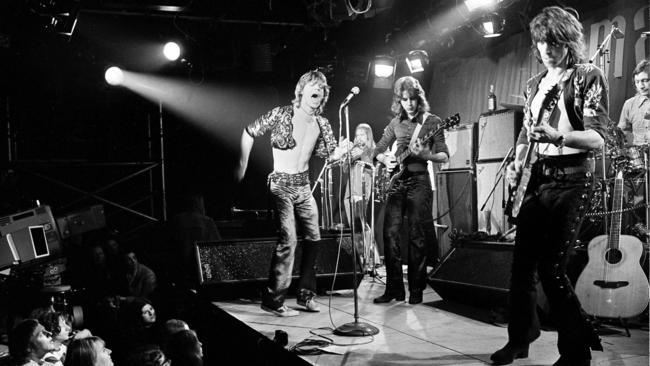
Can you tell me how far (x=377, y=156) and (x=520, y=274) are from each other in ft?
8.70

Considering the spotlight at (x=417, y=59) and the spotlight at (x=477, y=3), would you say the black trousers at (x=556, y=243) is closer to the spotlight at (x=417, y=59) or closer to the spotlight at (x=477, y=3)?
the spotlight at (x=477, y=3)

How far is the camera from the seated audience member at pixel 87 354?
375cm

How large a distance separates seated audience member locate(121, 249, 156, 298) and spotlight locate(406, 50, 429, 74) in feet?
17.8

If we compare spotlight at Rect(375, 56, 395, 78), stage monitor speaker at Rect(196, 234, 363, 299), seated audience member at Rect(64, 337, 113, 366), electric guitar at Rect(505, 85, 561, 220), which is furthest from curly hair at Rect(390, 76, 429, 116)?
spotlight at Rect(375, 56, 395, 78)

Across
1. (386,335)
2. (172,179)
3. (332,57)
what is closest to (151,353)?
(386,335)

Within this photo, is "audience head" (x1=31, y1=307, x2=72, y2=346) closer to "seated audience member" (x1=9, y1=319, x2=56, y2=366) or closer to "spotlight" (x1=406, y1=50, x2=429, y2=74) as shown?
"seated audience member" (x1=9, y1=319, x2=56, y2=366)

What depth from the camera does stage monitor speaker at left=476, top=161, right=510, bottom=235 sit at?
26.8 ft

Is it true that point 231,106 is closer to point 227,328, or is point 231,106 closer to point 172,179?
point 172,179

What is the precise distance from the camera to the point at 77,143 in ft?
35.0

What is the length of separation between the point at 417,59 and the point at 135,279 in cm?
566

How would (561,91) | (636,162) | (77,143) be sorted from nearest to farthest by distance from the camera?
(561,91), (636,162), (77,143)

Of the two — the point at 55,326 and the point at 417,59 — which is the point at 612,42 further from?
the point at 55,326

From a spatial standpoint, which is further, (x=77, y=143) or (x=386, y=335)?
(x=77, y=143)

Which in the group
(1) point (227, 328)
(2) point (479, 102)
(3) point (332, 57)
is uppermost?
(3) point (332, 57)
